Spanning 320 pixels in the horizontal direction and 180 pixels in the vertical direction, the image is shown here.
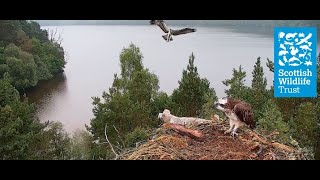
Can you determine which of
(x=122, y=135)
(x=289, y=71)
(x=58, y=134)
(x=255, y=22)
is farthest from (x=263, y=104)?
(x=58, y=134)

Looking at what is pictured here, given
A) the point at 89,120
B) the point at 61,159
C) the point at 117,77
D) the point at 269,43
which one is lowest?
the point at 61,159

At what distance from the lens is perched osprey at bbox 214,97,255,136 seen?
6105mm

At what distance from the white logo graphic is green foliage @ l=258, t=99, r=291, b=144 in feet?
1.73

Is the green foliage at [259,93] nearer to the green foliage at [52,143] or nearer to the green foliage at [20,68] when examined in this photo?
the green foliage at [52,143]

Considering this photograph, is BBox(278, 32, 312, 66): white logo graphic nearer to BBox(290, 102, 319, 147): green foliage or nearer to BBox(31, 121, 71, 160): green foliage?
BBox(290, 102, 319, 147): green foliage

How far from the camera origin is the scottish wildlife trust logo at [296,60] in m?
6.04

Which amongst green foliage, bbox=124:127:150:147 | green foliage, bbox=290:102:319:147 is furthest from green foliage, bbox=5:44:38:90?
green foliage, bbox=290:102:319:147

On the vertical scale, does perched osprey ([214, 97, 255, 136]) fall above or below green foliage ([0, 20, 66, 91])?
below

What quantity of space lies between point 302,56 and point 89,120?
240 cm

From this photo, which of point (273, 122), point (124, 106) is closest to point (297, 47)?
point (273, 122)

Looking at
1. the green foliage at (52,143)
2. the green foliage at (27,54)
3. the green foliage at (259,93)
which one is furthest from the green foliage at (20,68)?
the green foliage at (259,93)

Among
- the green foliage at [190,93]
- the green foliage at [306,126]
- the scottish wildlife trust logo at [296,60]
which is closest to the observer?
the scottish wildlife trust logo at [296,60]
